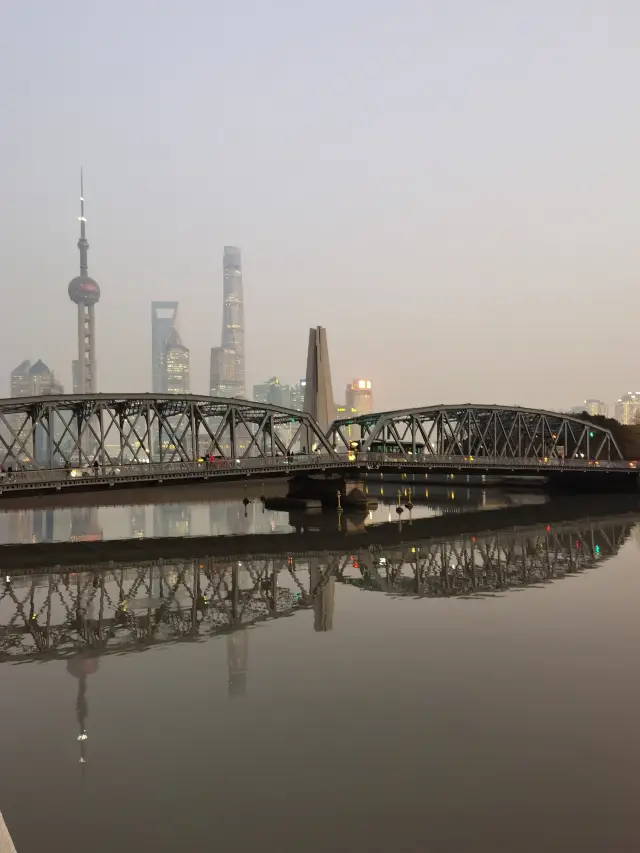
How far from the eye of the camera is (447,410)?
359 ft

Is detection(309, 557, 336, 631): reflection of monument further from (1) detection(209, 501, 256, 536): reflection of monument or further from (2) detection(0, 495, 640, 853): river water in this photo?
(1) detection(209, 501, 256, 536): reflection of monument

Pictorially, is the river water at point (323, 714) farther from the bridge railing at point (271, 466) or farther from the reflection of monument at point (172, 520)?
the reflection of monument at point (172, 520)

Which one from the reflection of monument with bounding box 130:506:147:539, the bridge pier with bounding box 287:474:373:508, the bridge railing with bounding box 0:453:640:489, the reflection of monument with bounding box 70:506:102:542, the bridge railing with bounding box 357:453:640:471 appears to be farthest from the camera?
the bridge pier with bounding box 287:474:373:508

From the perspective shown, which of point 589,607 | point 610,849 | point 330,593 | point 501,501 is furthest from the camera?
point 501,501

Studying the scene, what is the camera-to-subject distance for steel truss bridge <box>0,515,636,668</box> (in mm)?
34875

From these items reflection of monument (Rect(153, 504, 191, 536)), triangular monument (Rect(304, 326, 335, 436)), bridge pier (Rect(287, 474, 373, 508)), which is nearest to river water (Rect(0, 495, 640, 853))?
reflection of monument (Rect(153, 504, 191, 536))

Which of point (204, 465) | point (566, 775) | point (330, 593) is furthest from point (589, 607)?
point (204, 465)

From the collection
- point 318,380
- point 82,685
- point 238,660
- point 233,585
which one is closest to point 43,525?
point 233,585

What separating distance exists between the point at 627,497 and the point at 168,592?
8386 cm

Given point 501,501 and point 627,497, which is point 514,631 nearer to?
point 501,501

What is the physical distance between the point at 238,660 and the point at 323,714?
7549 millimetres

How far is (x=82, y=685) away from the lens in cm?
2659

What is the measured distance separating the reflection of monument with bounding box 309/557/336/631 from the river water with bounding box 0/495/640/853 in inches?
9.3

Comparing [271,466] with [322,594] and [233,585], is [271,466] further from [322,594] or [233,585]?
[322,594]
